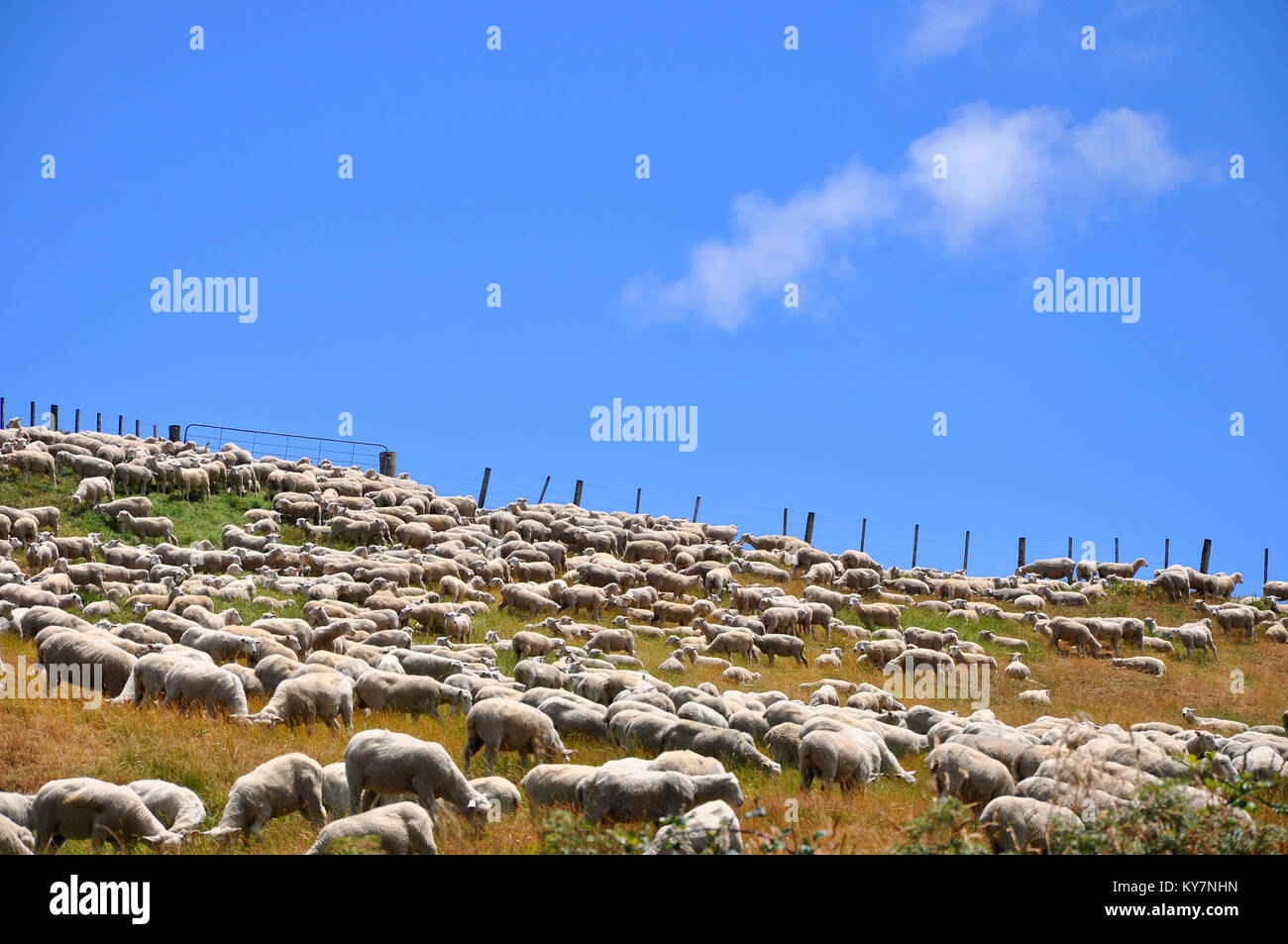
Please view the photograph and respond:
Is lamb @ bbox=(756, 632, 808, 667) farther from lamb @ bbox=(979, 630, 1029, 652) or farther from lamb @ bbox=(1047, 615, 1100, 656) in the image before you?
lamb @ bbox=(1047, 615, 1100, 656)

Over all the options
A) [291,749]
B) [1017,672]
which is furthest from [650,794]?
[1017,672]

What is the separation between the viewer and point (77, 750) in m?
13.8

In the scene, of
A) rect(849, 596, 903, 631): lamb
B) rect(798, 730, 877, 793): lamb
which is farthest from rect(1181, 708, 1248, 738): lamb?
rect(798, 730, 877, 793): lamb

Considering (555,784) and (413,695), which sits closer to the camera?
(555,784)

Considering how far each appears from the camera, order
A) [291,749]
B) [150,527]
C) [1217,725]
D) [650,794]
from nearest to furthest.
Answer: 1. [650,794]
2. [291,749]
3. [1217,725]
4. [150,527]

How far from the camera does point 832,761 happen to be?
13.0m

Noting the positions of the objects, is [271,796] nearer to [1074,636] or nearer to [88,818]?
[88,818]

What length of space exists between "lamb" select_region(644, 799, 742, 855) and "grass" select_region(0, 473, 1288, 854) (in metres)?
0.38

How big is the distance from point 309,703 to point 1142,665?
23.5 metres

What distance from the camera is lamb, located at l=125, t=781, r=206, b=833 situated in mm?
10805

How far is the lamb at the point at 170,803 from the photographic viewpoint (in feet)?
35.4

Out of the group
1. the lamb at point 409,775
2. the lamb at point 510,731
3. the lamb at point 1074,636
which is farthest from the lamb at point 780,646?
the lamb at point 409,775
